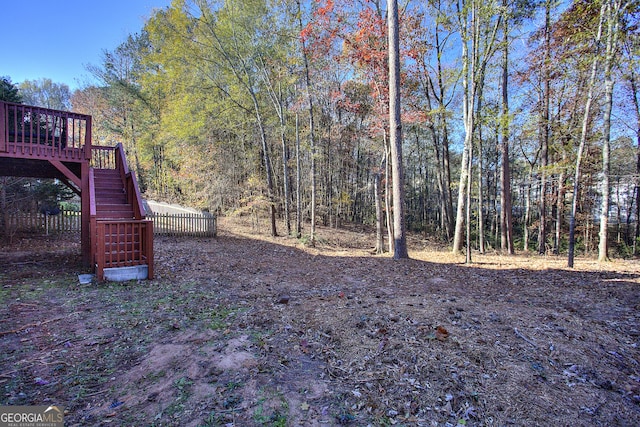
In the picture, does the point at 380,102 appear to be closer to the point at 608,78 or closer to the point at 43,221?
the point at 608,78

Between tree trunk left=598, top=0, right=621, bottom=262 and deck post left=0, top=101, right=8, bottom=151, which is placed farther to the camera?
tree trunk left=598, top=0, right=621, bottom=262

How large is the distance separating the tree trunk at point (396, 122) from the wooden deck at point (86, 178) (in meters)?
5.67

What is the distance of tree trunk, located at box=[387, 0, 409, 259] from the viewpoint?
23.6 ft

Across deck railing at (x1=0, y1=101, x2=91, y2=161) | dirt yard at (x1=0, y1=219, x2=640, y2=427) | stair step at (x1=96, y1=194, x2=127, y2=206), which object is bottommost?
dirt yard at (x1=0, y1=219, x2=640, y2=427)

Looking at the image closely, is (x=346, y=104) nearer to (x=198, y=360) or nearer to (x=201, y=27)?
(x=201, y=27)

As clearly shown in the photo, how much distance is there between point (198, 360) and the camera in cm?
257

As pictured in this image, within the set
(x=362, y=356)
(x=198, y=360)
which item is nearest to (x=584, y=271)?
(x=362, y=356)

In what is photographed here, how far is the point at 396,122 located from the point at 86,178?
24.1 ft

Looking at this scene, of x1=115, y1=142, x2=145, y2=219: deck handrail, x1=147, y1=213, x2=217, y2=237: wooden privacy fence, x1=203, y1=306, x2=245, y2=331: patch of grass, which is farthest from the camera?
x1=147, y1=213, x2=217, y2=237: wooden privacy fence

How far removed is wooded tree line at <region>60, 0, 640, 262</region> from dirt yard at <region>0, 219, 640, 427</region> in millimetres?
4097

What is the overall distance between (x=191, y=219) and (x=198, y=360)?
32.8 ft

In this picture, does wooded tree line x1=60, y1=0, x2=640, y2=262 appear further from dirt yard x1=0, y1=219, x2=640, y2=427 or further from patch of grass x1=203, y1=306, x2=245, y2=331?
patch of grass x1=203, y1=306, x2=245, y2=331

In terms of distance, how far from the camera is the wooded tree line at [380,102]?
7.70 meters

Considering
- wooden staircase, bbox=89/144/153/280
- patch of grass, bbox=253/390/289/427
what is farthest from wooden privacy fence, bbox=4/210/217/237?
patch of grass, bbox=253/390/289/427
